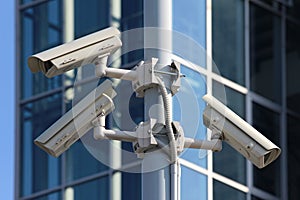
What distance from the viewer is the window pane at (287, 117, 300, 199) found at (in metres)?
23.6

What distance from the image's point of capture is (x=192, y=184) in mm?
20672

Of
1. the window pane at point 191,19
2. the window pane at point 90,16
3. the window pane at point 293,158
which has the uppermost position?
the window pane at point 90,16

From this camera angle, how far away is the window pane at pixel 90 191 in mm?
21328

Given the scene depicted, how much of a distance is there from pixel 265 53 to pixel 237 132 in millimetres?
13210

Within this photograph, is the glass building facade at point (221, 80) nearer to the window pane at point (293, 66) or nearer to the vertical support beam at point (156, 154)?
the window pane at point (293, 66)

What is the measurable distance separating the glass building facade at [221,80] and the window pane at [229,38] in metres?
0.02

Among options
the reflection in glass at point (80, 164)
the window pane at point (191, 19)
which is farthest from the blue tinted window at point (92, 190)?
the window pane at point (191, 19)

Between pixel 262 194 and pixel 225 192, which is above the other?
pixel 262 194

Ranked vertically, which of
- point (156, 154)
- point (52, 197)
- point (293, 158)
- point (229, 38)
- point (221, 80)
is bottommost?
point (156, 154)

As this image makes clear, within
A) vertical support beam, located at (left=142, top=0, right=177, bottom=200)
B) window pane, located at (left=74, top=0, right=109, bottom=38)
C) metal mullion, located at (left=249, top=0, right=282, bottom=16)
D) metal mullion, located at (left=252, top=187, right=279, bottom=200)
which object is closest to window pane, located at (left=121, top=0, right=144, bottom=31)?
window pane, located at (left=74, top=0, right=109, bottom=38)

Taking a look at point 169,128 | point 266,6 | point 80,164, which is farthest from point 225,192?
point 169,128

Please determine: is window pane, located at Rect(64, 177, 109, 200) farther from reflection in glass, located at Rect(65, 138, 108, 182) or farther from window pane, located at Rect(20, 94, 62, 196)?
window pane, located at Rect(20, 94, 62, 196)

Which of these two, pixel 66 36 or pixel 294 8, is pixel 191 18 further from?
pixel 294 8

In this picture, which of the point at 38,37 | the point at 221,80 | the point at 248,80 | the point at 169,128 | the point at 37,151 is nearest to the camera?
the point at 169,128
